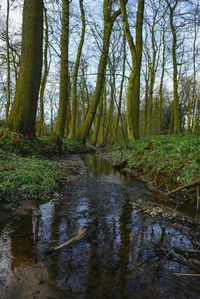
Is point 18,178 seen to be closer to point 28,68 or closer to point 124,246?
point 124,246

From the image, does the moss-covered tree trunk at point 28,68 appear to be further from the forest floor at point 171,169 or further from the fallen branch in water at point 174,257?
the fallen branch in water at point 174,257

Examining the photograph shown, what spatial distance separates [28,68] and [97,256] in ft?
22.8


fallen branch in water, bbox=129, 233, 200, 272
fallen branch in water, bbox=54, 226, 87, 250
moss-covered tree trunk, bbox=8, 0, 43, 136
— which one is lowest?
fallen branch in water, bbox=129, 233, 200, 272

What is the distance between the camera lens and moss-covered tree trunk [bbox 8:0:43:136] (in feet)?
22.1

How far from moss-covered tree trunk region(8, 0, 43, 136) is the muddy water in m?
4.69

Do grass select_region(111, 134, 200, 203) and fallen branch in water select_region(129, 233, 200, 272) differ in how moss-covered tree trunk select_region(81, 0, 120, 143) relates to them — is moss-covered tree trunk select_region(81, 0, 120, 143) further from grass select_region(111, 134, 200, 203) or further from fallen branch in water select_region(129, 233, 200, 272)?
fallen branch in water select_region(129, 233, 200, 272)

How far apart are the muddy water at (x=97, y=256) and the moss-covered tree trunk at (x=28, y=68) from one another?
4.69m

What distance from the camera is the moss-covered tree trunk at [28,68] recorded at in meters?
6.75

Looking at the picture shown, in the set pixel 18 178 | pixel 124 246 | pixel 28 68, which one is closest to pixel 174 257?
pixel 124 246

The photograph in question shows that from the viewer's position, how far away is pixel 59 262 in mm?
1961

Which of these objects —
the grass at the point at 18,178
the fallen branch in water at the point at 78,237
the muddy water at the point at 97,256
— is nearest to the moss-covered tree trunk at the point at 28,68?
the grass at the point at 18,178

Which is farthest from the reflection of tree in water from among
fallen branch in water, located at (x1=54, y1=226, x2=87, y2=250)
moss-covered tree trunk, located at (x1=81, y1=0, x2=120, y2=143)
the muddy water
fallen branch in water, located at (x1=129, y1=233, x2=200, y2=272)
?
moss-covered tree trunk, located at (x1=81, y1=0, x2=120, y2=143)

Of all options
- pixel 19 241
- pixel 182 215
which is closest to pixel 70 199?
pixel 19 241

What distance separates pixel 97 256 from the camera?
2.09m
